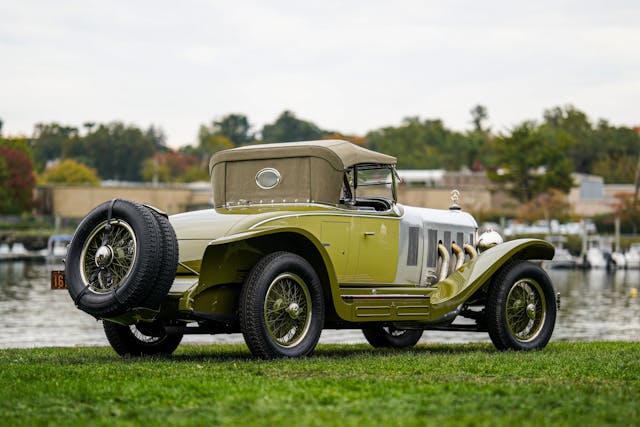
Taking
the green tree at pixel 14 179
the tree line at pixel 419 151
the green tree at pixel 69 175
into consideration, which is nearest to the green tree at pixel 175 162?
the tree line at pixel 419 151

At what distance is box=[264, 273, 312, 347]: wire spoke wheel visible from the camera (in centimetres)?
1098

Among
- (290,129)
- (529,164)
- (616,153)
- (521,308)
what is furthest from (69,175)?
(521,308)

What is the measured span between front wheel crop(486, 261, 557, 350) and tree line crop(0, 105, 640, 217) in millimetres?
99427

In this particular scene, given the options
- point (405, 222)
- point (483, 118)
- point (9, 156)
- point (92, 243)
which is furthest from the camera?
point (483, 118)

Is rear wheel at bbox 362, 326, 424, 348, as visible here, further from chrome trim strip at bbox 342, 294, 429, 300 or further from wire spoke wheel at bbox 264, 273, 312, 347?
wire spoke wheel at bbox 264, 273, 312, 347

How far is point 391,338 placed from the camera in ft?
49.3

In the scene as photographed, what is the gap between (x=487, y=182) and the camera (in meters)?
134

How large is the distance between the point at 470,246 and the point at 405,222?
157 cm

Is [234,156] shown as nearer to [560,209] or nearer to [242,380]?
[242,380]

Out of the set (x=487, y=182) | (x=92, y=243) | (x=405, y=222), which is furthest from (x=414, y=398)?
(x=487, y=182)

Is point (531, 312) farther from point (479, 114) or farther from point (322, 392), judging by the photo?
point (479, 114)

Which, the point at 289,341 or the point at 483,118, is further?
the point at 483,118

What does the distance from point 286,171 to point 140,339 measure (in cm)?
252

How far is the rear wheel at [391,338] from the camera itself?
1484cm
